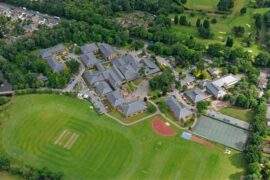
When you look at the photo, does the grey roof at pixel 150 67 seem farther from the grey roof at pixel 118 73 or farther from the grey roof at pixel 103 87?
the grey roof at pixel 103 87

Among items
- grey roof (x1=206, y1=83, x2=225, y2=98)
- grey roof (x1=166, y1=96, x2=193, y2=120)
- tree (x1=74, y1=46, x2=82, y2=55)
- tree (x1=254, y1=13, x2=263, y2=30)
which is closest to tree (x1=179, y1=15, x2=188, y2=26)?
tree (x1=254, y1=13, x2=263, y2=30)

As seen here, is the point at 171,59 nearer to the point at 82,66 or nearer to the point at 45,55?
the point at 82,66

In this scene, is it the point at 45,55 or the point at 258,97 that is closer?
the point at 258,97

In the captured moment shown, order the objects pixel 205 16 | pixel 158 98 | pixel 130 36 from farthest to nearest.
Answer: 1. pixel 205 16
2. pixel 130 36
3. pixel 158 98

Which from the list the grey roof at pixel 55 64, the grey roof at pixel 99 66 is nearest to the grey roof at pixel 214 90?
the grey roof at pixel 99 66

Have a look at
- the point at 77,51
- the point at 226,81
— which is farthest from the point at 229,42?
the point at 77,51

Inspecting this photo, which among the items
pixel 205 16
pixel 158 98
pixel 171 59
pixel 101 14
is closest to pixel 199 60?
pixel 171 59
